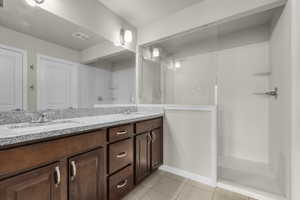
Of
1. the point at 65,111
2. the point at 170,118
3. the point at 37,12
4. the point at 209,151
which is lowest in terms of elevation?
the point at 209,151

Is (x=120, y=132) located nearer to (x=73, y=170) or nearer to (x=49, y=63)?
(x=73, y=170)

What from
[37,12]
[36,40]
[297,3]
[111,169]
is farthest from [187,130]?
[37,12]

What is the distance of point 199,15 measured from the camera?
6.00ft

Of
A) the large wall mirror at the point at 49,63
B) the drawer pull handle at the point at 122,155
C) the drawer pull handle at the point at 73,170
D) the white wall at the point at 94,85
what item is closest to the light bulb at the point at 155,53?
the large wall mirror at the point at 49,63

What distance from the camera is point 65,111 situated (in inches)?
58.1

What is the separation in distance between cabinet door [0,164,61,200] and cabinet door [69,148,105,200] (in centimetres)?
9

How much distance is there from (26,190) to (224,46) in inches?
113

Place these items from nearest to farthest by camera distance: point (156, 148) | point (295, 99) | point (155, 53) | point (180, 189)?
point (295, 99)
point (180, 189)
point (156, 148)
point (155, 53)

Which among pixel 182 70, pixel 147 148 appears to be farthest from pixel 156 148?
pixel 182 70

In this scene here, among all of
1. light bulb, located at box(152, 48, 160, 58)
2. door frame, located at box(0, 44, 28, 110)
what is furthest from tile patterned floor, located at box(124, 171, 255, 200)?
light bulb, located at box(152, 48, 160, 58)

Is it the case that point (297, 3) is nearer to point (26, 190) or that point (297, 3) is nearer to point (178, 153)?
point (178, 153)

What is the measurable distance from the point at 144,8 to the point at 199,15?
72 centimetres

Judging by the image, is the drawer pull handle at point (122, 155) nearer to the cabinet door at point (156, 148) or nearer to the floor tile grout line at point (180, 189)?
the cabinet door at point (156, 148)

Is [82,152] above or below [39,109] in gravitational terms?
below
